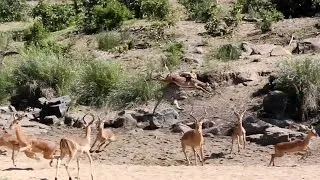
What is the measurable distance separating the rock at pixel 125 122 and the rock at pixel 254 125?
2.82 metres

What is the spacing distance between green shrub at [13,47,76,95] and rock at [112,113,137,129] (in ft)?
10.1

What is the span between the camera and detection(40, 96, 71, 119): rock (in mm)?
20250

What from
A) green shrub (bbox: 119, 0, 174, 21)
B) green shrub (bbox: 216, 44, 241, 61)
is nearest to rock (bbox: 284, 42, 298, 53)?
green shrub (bbox: 216, 44, 241, 61)

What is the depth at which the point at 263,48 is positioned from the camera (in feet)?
79.3

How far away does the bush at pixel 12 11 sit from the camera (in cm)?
3731

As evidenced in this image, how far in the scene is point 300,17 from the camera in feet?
95.3

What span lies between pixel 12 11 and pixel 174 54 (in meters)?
16.2

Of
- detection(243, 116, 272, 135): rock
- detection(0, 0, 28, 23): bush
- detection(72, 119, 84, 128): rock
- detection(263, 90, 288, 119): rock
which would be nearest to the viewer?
detection(243, 116, 272, 135): rock

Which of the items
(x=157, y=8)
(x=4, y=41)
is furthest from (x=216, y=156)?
(x=4, y=41)

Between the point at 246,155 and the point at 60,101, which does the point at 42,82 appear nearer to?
the point at 60,101

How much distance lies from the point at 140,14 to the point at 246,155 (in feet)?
54.5

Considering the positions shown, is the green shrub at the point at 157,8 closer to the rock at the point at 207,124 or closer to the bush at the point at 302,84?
the bush at the point at 302,84

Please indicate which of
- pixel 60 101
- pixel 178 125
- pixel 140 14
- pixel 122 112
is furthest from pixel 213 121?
pixel 140 14

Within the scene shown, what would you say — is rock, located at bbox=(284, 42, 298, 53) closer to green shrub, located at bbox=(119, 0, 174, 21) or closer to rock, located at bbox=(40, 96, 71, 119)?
green shrub, located at bbox=(119, 0, 174, 21)
